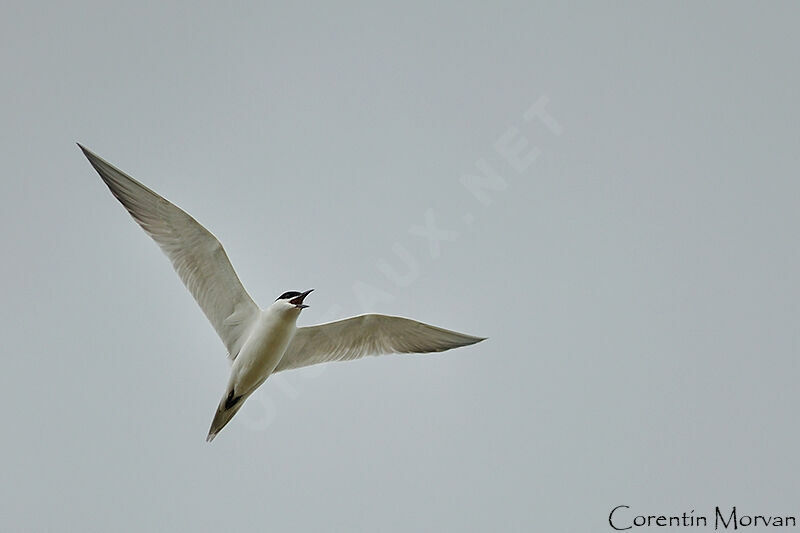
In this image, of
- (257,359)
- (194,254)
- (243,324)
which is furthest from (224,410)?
(194,254)

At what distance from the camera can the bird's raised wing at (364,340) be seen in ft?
37.3

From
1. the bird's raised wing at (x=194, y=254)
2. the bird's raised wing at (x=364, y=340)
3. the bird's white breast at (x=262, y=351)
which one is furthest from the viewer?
the bird's raised wing at (x=364, y=340)

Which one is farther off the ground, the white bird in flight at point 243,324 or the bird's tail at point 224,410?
the white bird in flight at point 243,324

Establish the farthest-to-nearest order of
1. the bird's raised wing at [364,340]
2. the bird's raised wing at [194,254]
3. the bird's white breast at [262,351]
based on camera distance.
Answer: the bird's raised wing at [364,340]
the bird's raised wing at [194,254]
the bird's white breast at [262,351]

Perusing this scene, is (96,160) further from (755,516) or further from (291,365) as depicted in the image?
(755,516)

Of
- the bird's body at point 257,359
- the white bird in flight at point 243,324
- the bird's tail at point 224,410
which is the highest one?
the white bird in flight at point 243,324

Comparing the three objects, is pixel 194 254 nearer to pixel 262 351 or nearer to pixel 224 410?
pixel 262 351

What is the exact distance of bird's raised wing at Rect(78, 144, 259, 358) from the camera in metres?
11.1

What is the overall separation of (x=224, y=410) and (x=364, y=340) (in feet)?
5.41

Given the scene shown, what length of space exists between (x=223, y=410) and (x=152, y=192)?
91.5 inches

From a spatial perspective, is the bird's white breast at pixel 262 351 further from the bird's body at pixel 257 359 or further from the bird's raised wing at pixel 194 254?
the bird's raised wing at pixel 194 254

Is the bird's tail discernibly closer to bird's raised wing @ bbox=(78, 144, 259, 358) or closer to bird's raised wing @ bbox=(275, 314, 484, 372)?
bird's raised wing @ bbox=(78, 144, 259, 358)

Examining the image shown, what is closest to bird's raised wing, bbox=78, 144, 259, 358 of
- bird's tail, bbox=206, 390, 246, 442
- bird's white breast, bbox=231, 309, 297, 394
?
bird's white breast, bbox=231, 309, 297, 394

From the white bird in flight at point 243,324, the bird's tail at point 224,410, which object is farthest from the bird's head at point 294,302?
the bird's tail at point 224,410
